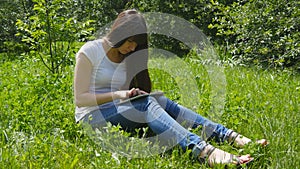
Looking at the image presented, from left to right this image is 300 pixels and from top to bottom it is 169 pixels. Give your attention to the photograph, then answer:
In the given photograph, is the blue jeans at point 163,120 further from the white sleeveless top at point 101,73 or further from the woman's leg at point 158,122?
the white sleeveless top at point 101,73

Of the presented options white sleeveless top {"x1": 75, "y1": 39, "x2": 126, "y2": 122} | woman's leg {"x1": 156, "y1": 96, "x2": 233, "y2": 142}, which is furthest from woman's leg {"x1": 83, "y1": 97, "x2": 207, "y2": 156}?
woman's leg {"x1": 156, "y1": 96, "x2": 233, "y2": 142}

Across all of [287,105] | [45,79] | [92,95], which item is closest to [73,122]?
[92,95]

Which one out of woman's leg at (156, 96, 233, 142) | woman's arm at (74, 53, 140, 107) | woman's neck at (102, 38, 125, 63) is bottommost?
woman's leg at (156, 96, 233, 142)

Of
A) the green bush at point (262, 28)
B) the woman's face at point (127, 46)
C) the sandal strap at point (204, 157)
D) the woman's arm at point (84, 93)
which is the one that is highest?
the green bush at point (262, 28)

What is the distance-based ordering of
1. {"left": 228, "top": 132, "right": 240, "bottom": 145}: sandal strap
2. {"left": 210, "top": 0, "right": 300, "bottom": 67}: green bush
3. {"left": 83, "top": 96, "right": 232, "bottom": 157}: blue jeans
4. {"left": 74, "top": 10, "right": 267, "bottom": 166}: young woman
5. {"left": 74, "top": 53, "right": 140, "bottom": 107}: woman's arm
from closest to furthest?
{"left": 83, "top": 96, "right": 232, "bottom": 157}: blue jeans < {"left": 74, "top": 10, "right": 267, "bottom": 166}: young woman < {"left": 228, "top": 132, "right": 240, "bottom": 145}: sandal strap < {"left": 74, "top": 53, "right": 140, "bottom": 107}: woman's arm < {"left": 210, "top": 0, "right": 300, "bottom": 67}: green bush

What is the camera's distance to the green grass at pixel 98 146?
2.43m

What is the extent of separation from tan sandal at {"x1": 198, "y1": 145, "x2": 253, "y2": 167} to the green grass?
0.05 meters

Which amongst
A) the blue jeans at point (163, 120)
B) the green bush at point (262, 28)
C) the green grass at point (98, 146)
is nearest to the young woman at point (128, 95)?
the blue jeans at point (163, 120)

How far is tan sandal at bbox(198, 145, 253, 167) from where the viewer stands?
241 centimetres

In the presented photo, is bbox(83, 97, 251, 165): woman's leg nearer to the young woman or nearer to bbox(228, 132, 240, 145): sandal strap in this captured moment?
the young woman

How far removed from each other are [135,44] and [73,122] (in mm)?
731

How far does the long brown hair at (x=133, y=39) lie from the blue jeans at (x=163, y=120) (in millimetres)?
373

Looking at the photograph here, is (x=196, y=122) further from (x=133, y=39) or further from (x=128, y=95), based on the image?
(x=133, y=39)

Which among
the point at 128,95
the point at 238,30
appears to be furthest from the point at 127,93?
the point at 238,30
